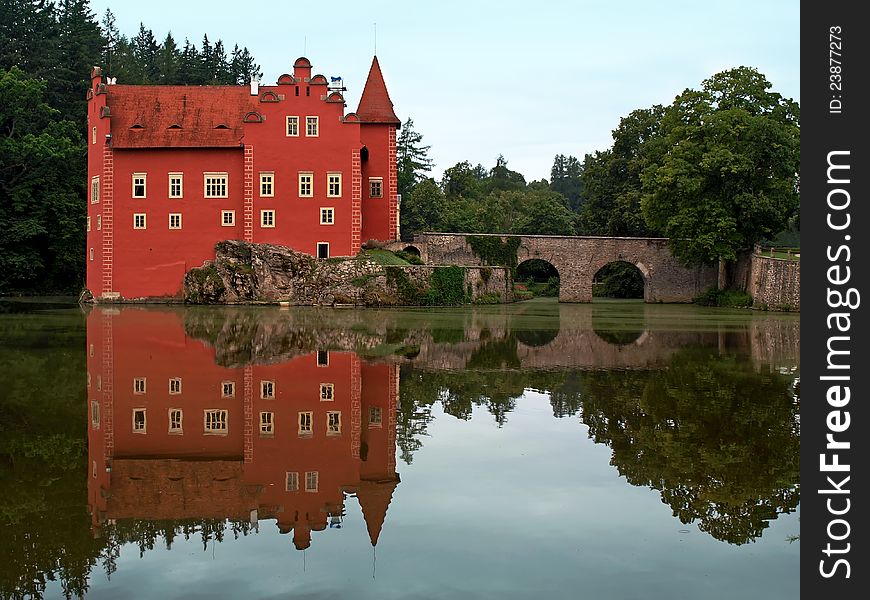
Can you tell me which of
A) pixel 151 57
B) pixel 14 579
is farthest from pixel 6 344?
pixel 151 57

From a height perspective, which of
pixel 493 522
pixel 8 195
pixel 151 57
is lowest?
pixel 493 522

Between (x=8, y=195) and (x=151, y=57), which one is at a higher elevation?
(x=151, y=57)

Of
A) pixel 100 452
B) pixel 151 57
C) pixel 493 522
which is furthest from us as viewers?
pixel 151 57

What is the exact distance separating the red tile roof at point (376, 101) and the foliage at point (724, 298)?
64.9ft

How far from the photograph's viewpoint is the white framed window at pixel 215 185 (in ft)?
161

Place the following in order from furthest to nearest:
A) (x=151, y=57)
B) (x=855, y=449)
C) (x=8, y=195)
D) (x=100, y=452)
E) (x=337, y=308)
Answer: (x=151, y=57)
(x=8, y=195)
(x=337, y=308)
(x=100, y=452)
(x=855, y=449)

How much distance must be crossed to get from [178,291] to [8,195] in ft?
52.5

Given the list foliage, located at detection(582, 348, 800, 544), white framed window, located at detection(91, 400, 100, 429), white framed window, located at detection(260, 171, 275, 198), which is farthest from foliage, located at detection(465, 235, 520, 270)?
white framed window, located at detection(91, 400, 100, 429)

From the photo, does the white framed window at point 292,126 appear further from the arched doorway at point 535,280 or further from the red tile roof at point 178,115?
the arched doorway at point 535,280

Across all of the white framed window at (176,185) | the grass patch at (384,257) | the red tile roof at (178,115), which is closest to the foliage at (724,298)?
the grass patch at (384,257)

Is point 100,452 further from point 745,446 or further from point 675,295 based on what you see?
point 675,295

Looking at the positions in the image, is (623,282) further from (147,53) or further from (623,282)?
(147,53)

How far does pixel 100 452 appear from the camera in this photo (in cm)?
1062

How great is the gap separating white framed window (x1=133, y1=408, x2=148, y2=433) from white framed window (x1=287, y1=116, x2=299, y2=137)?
120 ft
